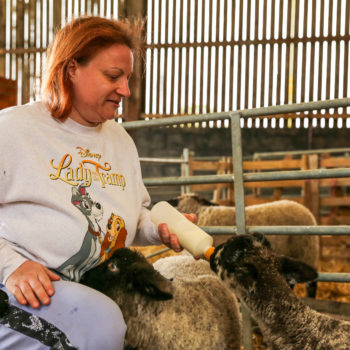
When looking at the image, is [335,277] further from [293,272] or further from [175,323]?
[175,323]

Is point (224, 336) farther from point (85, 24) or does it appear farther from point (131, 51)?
point (85, 24)

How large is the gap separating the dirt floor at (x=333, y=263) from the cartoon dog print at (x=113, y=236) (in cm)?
266

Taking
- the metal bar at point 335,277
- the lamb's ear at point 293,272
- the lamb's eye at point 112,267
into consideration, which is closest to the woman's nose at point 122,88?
the lamb's eye at point 112,267

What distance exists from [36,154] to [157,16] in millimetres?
7967

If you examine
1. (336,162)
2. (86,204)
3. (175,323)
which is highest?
(336,162)

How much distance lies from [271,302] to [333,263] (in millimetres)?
4083

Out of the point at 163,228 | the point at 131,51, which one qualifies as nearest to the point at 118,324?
the point at 163,228

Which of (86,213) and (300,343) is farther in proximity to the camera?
(300,343)

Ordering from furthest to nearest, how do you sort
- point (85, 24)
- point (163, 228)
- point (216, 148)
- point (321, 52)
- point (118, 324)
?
point (216, 148) < point (321, 52) < point (163, 228) < point (85, 24) < point (118, 324)

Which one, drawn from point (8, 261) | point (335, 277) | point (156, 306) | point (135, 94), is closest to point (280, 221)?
point (335, 277)

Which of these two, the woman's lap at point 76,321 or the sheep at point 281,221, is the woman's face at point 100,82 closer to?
the woman's lap at point 76,321

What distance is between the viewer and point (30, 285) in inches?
54.1

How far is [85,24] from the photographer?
1.73 meters

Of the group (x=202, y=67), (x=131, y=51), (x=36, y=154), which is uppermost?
(x=202, y=67)
